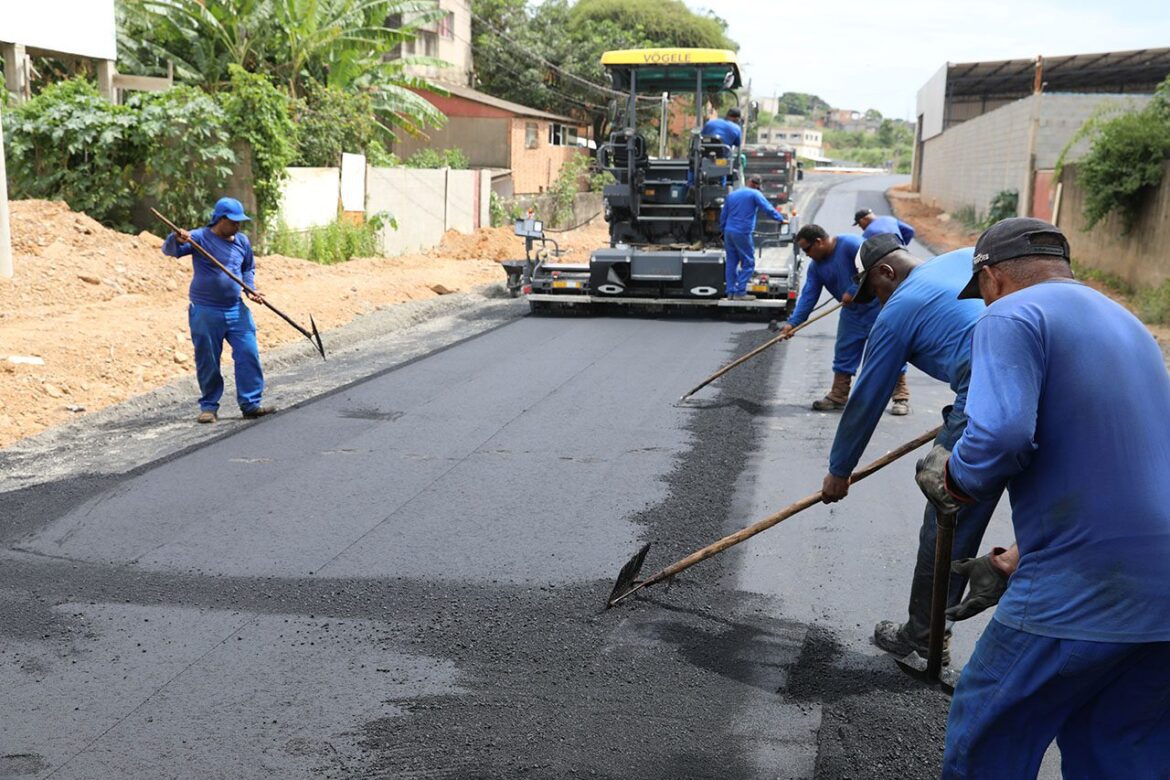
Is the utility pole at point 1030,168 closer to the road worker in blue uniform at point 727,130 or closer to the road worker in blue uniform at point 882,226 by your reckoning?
the road worker in blue uniform at point 727,130

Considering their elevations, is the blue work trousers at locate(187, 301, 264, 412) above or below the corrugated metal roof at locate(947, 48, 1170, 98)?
below

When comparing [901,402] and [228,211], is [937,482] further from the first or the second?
[228,211]

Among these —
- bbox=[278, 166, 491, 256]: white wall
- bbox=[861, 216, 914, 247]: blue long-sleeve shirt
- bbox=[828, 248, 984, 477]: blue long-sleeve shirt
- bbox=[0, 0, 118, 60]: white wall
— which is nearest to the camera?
bbox=[828, 248, 984, 477]: blue long-sleeve shirt

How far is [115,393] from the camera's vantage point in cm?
912

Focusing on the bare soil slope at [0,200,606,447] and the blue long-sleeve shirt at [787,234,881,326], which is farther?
the bare soil slope at [0,200,606,447]

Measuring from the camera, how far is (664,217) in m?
14.5

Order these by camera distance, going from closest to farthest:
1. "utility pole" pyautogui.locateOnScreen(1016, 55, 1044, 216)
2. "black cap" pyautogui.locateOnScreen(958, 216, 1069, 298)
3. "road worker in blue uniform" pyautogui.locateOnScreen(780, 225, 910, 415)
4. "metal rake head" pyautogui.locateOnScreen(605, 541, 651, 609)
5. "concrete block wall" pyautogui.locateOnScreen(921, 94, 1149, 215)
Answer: "black cap" pyautogui.locateOnScreen(958, 216, 1069, 298)
"metal rake head" pyautogui.locateOnScreen(605, 541, 651, 609)
"road worker in blue uniform" pyautogui.locateOnScreen(780, 225, 910, 415)
"utility pole" pyautogui.locateOnScreen(1016, 55, 1044, 216)
"concrete block wall" pyautogui.locateOnScreen(921, 94, 1149, 215)

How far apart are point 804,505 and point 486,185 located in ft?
70.6

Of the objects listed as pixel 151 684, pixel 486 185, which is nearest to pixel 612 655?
pixel 151 684

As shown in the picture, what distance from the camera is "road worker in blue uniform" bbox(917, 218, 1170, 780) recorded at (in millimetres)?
2354

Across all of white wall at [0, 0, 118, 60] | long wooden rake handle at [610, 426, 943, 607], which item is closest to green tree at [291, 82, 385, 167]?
white wall at [0, 0, 118, 60]

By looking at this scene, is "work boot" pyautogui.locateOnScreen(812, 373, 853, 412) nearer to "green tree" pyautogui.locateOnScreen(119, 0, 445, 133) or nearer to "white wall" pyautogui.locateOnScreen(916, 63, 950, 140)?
"green tree" pyautogui.locateOnScreen(119, 0, 445, 133)

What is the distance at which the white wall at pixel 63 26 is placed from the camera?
1552 centimetres

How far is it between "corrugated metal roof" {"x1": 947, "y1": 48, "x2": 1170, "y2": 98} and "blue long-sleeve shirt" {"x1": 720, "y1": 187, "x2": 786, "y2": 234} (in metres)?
28.5
